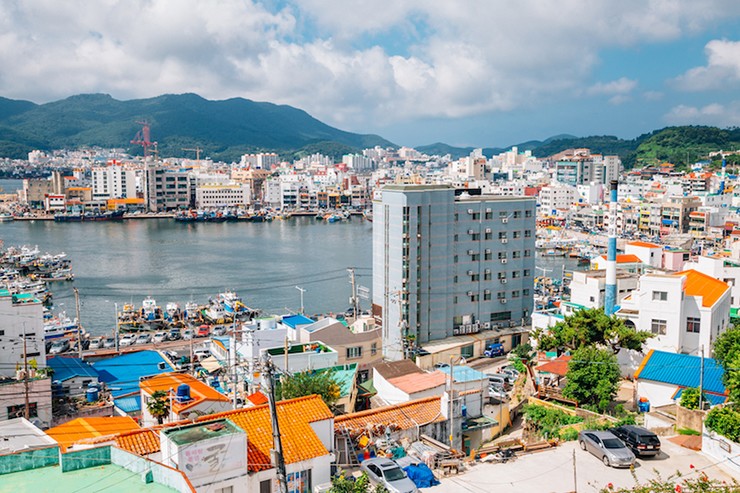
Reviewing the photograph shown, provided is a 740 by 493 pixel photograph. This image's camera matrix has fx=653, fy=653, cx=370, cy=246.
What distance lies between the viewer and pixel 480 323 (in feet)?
36.3

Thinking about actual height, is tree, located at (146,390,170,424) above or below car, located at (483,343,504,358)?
above

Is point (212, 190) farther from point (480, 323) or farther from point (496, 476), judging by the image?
point (496, 476)

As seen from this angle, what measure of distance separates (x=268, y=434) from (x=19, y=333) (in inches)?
230

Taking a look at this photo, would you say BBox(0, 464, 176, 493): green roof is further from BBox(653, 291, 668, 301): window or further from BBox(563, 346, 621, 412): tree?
BBox(653, 291, 668, 301): window

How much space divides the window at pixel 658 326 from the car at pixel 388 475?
569cm

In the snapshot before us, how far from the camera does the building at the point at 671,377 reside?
6297 mm

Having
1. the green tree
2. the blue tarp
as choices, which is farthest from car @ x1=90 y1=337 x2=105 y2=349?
the green tree

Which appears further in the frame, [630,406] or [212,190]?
[212,190]

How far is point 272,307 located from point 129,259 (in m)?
10.1

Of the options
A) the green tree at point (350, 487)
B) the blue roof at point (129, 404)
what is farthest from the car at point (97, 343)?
the green tree at point (350, 487)

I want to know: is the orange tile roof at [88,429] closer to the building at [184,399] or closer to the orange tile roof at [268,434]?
the building at [184,399]

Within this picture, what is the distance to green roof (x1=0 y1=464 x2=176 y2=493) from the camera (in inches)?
99.8

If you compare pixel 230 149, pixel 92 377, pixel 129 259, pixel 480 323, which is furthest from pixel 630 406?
pixel 230 149

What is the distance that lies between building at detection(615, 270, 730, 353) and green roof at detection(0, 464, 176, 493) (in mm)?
6931
